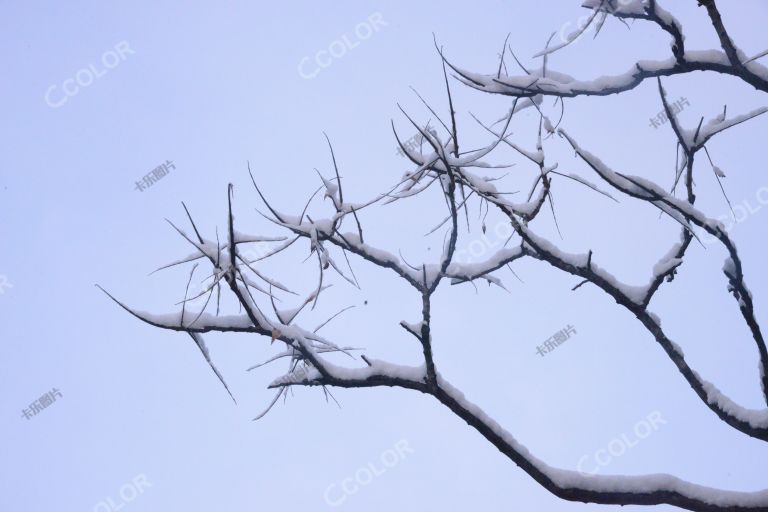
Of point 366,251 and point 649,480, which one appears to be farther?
point 366,251

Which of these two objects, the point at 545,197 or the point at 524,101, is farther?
the point at 524,101

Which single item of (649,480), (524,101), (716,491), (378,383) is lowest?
(716,491)

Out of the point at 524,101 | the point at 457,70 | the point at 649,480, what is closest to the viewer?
the point at 649,480

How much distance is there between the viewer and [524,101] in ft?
11.8

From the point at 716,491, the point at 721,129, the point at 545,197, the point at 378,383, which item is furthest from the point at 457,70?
the point at 716,491

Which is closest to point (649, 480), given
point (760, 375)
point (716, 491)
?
point (716, 491)

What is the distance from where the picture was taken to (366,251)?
364cm

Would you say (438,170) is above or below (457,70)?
below

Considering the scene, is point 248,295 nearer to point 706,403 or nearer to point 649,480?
point 649,480

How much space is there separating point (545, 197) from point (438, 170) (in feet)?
1.85

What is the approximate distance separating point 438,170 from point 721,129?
1625 millimetres

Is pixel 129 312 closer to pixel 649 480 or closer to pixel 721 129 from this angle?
pixel 649 480

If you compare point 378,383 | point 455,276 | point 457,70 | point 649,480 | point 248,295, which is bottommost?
point 649,480

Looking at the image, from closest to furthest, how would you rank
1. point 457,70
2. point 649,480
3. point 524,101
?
point 649,480, point 457,70, point 524,101
